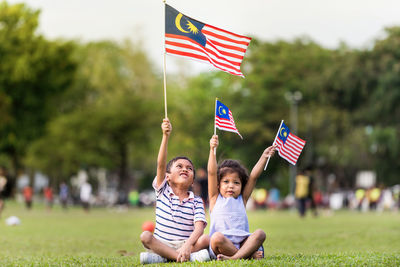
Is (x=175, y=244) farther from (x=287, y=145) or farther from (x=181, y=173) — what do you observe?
(x=287, y=145)

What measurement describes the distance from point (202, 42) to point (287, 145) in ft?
6.50

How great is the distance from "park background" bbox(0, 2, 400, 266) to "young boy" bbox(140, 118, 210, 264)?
40.5 meters

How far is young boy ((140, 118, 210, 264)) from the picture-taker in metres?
8.34

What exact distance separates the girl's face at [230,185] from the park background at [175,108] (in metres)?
40.2

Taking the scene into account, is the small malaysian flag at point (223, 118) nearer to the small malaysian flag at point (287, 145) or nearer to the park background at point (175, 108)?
the small malaysian flag at point (287, 145)

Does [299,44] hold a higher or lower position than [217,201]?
higher

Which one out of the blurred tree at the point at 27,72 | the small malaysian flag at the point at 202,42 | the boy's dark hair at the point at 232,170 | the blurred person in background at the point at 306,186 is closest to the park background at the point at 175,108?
the blurred tree at the point at 27,72

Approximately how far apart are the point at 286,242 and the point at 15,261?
6.34 m

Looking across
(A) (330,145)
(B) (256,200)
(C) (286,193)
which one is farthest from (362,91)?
→ (C) (286,193)

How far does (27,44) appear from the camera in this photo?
4806 cm

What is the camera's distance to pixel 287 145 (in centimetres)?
998

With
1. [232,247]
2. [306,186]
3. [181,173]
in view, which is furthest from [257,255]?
[306,186]

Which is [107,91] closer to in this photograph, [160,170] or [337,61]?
[337,61]

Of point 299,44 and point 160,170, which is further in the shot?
point 299,44
